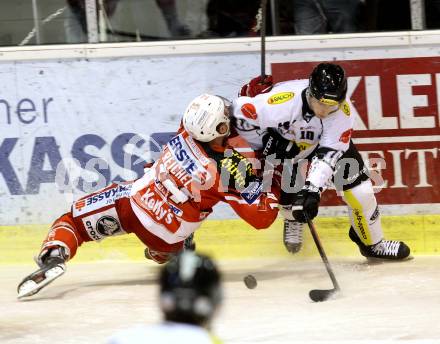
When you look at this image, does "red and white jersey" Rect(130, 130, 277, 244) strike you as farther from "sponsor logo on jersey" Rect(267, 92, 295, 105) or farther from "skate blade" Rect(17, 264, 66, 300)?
"skate blade" Rect(17, 264, 66, 300)

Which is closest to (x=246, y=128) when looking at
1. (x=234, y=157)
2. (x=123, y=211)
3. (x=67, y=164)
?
(x=234, y=157)

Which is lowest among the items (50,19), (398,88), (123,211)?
(123,211)

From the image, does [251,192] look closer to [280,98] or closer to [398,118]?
[280,98]

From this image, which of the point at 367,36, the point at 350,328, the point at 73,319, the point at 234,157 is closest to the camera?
the point at 350,328

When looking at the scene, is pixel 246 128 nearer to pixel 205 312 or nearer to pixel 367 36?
pixel 367 36

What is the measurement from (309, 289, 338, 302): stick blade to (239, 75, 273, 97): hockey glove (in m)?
1.11

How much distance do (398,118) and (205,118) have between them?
1.35 metres

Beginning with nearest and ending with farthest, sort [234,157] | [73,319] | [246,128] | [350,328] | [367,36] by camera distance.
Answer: [350,328] < [73,319] < [234,157] < [246,128] < [367,36]

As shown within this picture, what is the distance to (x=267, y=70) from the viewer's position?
20.1 feet

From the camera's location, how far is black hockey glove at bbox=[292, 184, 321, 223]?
17.5 ft

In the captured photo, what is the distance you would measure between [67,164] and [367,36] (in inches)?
73.8

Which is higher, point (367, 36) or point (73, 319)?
point (367, 36)

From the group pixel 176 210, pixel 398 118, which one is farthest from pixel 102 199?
pixel 398 118

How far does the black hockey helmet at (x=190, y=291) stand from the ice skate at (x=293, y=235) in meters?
3.64
